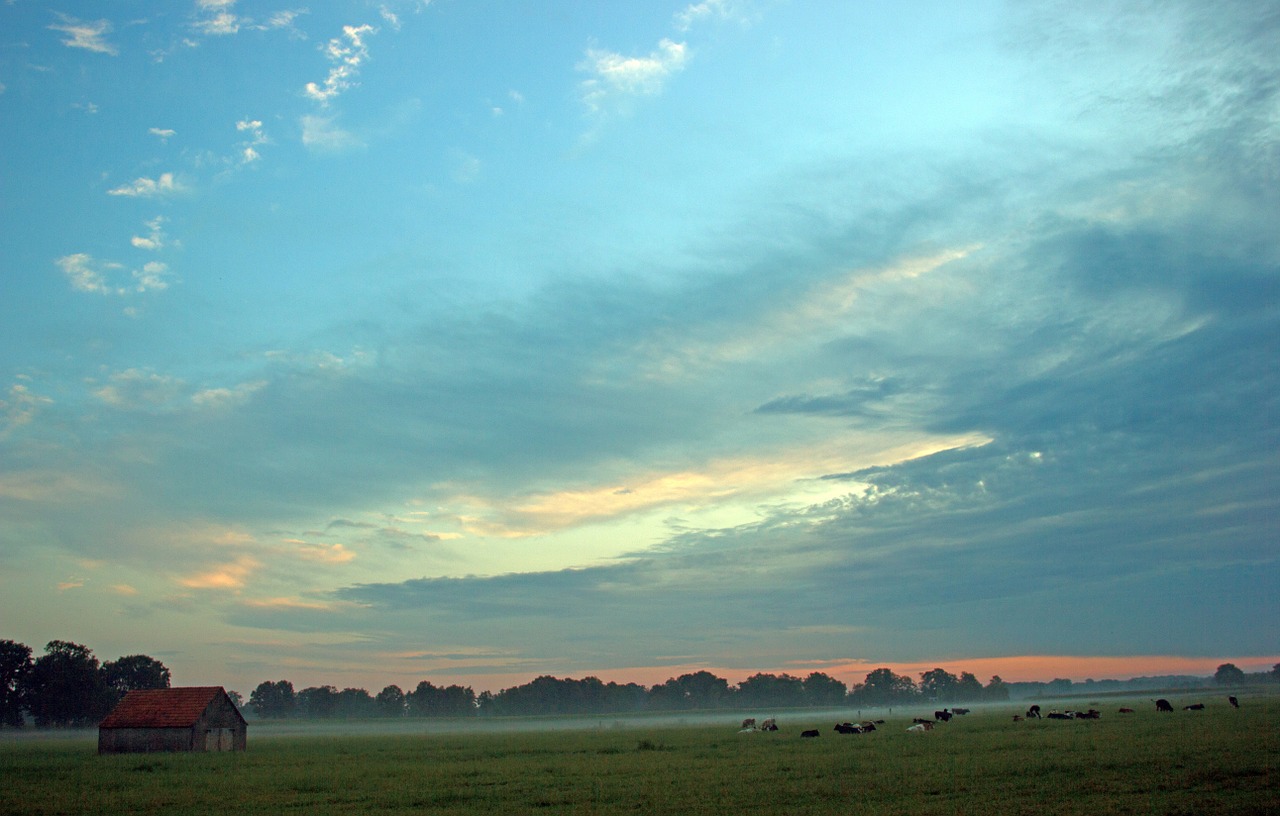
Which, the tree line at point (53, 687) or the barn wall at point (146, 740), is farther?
the tree line at point (53, 687)

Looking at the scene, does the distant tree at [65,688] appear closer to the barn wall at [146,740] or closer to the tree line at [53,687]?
the tree line at [53,687]

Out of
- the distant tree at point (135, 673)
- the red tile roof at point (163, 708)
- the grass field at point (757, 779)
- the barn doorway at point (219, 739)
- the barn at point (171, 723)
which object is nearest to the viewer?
the grass field at point (757, 779)

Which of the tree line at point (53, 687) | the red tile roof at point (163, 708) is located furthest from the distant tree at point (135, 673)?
the red tile roof at point (163, 708)

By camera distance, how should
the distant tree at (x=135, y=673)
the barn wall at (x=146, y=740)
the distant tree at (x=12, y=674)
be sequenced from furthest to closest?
the distant tree at (x=135, y=673)
the distant tree at (x=12, y=674)
the barn wall at (x=146, y=740)

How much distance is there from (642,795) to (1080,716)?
193 feet

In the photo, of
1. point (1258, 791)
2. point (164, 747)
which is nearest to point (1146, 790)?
point (1258, 791)

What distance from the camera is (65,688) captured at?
4803 inches

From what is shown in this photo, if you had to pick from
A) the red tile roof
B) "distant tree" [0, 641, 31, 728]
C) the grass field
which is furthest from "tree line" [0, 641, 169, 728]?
the grass field

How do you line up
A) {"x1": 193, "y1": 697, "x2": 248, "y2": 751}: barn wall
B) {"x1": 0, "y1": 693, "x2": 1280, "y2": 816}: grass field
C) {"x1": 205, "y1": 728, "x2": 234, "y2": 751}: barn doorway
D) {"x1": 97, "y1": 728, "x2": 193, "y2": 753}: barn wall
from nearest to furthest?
{"x1": 0, "y1": 693, "x2": 1280, "y2": 816}: grass field → {"x1": 97, "y1": 728, "x2": 193, "y2": 753}: barn wall → {"x1": 193, "y1": 697, "x2": 248, "y2": 751}: barn wall → {"x1": 205, "y1": 728, "x2": 234, "y2": 751}: barn doorway

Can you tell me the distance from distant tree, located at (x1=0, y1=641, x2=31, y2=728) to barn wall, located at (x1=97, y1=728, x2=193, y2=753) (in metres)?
77.2

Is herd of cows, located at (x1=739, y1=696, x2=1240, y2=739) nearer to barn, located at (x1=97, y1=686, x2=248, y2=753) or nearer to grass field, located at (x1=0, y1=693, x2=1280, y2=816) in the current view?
grass field, located at (x1=0, y1=693, x2=1280, y2=816)

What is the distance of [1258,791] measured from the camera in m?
23.7

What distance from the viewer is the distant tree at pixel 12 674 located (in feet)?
389

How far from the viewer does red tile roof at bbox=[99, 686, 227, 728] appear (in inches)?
2479
